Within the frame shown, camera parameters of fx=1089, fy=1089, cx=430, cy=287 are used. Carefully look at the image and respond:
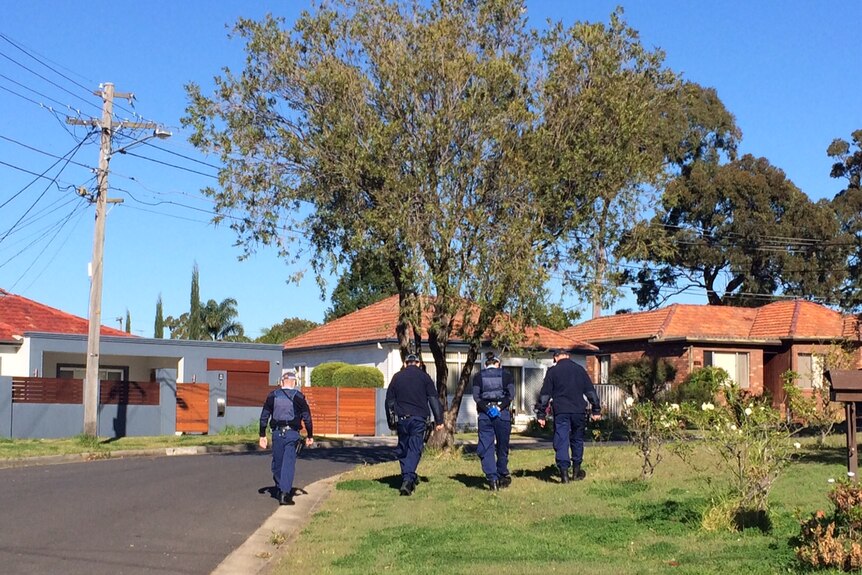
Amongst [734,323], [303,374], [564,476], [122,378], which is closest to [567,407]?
[564,476]

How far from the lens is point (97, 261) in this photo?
26984 millimetres

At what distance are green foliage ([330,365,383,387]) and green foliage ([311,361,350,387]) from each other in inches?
38.8

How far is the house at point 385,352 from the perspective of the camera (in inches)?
1442

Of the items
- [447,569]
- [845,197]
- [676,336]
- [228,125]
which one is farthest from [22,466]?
[845,197]

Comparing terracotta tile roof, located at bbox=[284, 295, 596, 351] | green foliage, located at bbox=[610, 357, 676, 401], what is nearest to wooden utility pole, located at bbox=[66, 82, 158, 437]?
terracotta tile roof, located at bbox=[284, 295, 596, 351]

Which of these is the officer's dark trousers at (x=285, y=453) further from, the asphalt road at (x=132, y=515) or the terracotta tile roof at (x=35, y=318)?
the terracotta tile roof at (x=35, y=318)

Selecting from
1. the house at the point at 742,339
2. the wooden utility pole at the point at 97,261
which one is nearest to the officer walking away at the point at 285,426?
the wooden utility pole at the point at 97,261

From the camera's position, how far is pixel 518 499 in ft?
41.2

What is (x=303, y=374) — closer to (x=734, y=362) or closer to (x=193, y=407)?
(x=193, y=407)

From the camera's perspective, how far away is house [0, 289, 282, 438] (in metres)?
30.5

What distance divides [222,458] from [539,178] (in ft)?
30.0

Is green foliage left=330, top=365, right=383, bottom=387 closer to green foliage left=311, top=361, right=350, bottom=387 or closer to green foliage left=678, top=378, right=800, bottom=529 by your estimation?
green foliage left=311, top=361, right=350, bottom=387

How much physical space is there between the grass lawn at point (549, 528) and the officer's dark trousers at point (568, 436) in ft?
1.15

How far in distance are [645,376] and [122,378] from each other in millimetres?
19369
